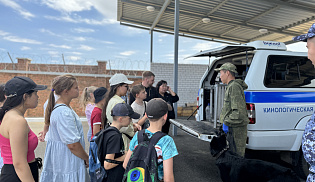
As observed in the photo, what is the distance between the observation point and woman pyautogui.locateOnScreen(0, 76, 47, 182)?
5.31ft

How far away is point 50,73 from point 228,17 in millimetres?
8754

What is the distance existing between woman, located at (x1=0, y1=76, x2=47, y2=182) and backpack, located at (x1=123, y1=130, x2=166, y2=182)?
78cm

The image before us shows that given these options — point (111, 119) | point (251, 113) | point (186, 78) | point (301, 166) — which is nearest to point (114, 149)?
point (111, 119)

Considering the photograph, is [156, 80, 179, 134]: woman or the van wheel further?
[156, 80, 179, 134]: woman

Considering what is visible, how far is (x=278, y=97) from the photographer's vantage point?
3.53 meters

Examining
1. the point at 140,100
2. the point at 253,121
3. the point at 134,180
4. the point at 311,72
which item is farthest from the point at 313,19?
the point at 134,180

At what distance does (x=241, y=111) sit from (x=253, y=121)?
331mm

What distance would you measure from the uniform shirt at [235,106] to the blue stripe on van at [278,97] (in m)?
0.16

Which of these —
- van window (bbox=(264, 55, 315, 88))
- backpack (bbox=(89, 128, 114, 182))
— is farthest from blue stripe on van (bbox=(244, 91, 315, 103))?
backpack (bbox=(89, 128, 114, 182))

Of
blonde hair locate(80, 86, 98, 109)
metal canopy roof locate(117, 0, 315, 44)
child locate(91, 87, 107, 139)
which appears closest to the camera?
child locate(91, 87, 107, 139)

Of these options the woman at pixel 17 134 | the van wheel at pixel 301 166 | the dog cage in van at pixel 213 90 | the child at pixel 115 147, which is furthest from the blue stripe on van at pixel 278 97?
the woman at pixel 17 134

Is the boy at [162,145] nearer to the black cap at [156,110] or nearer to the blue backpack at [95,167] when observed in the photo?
the black cap at [156,110]

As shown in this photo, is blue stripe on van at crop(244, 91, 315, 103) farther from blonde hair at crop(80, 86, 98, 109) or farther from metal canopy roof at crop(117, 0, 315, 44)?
metal canopy roof at crop(117, 0, 315, 44)

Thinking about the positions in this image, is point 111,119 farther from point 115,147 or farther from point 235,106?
point 235,106
